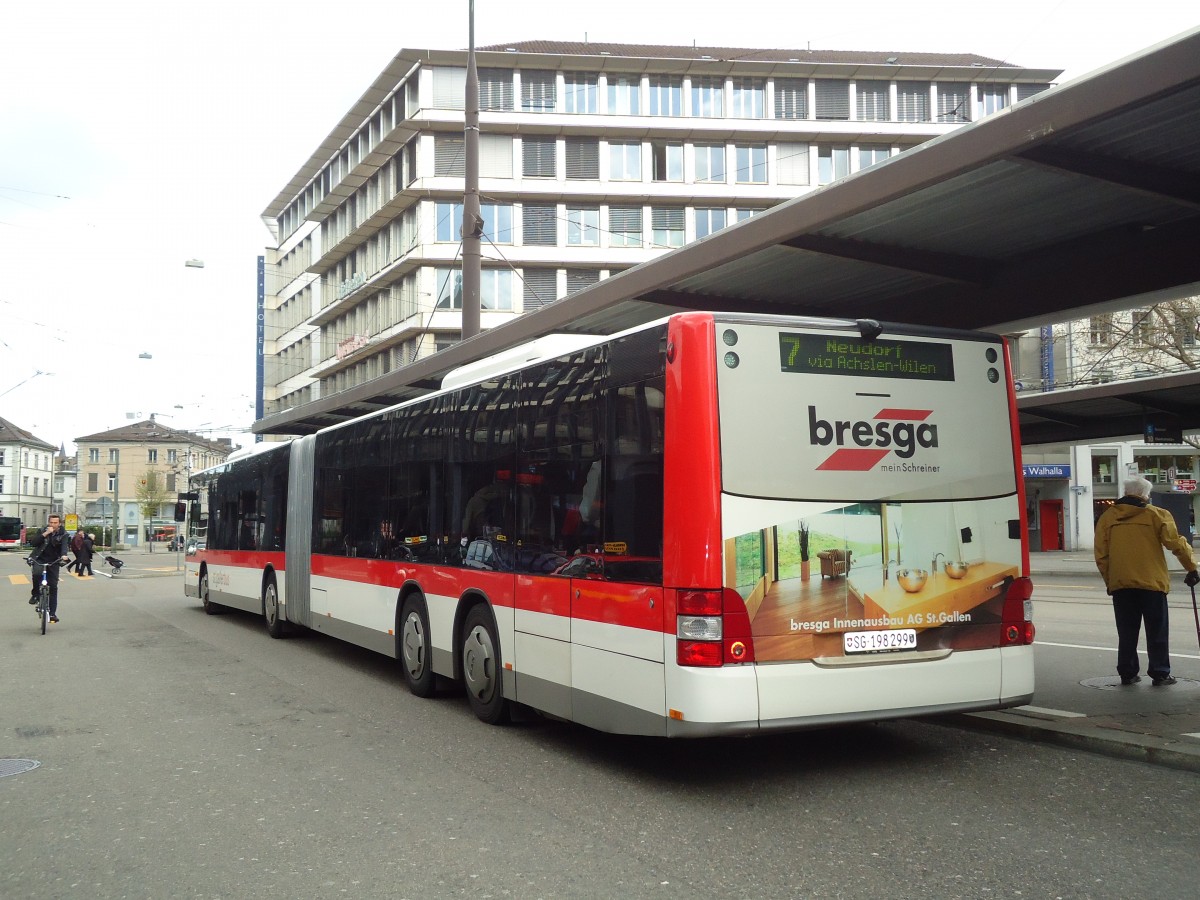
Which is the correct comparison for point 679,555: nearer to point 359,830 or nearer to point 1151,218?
point 359,830

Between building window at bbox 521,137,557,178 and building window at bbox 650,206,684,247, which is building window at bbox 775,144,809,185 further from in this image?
building window at bbox 521,137,557,178

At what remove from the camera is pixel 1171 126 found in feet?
21.9

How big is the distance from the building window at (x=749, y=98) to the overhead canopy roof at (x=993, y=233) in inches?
1775

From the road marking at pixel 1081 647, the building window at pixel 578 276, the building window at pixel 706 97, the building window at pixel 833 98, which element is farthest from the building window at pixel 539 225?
the road marking at pixel 1081 647

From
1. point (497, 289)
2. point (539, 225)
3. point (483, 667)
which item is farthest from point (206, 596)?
point (539, 225)

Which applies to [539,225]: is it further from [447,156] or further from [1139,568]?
[1139,568]

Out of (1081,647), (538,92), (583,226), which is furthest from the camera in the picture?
(583,226)

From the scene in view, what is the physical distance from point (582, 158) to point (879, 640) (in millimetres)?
50236

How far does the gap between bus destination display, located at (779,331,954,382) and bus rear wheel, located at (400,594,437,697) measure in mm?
4845

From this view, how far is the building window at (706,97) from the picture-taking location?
179 feet

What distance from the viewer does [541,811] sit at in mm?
6035

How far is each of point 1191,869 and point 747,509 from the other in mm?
2707

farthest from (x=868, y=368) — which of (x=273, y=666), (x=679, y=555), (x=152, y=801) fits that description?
(x=273, y=666)

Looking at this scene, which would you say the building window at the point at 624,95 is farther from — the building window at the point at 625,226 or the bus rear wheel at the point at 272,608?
the bus rear wheel at the point at 272,608
